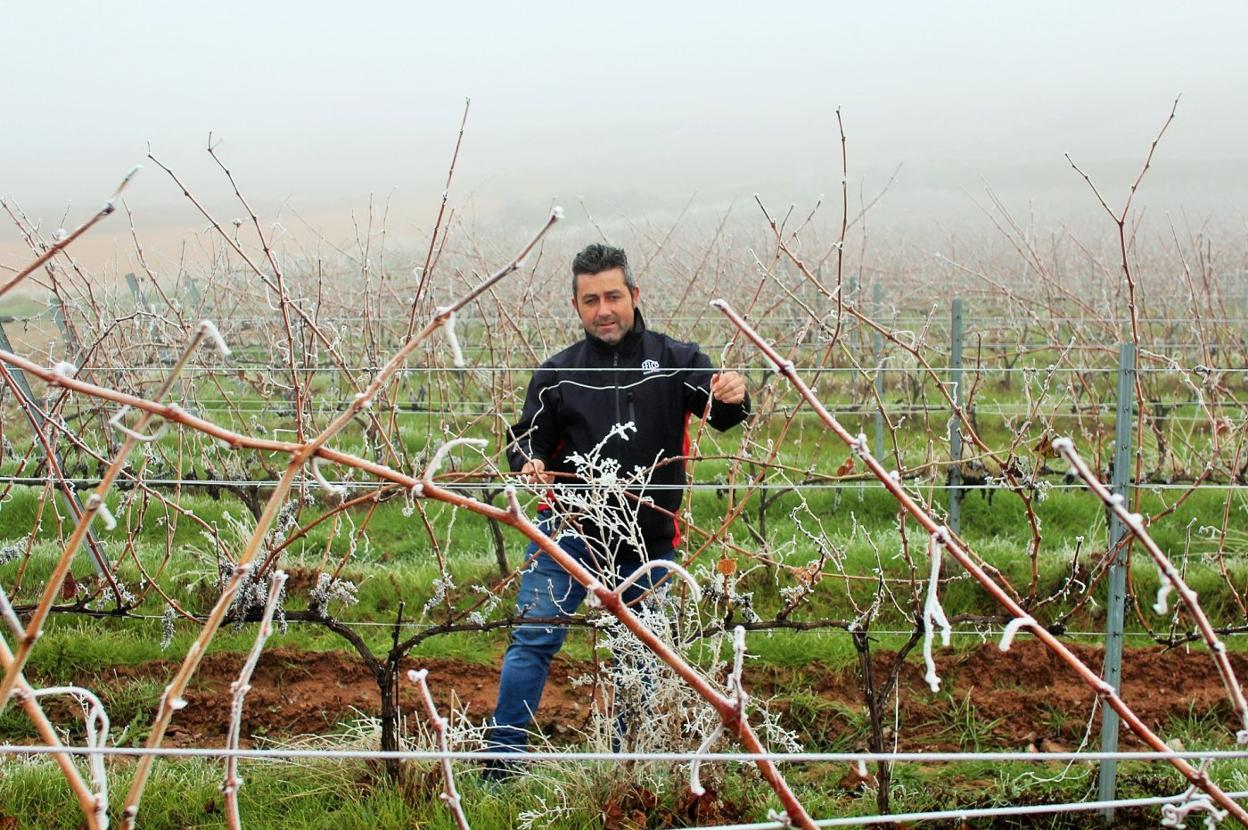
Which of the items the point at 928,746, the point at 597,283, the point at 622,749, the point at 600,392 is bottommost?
the point at 928,746

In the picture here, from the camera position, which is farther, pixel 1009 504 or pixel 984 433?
pixel 984 433

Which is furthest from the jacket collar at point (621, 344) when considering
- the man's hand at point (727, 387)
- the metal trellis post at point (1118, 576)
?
the metal trellis post at point (1118, 576)

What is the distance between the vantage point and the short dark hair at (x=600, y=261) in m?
3.28

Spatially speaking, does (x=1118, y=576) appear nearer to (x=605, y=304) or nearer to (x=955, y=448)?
(x=605, y=304)

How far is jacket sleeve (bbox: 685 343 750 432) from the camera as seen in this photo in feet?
10.6

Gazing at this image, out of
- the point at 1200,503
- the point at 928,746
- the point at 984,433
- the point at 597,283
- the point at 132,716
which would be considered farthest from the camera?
A: the point at 984,433

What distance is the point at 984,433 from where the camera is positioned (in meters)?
7.84

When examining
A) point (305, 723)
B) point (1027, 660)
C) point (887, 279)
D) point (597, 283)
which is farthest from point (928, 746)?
point (887, 279)

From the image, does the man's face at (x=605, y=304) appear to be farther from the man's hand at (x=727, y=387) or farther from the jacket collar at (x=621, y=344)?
the man's hand at (x=727, y=387)

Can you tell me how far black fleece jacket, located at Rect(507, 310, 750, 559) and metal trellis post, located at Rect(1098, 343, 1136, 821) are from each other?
1029 millimetres

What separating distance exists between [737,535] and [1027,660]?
184 cm

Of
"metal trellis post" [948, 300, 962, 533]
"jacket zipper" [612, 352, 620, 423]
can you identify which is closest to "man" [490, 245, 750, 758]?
"jacket zipper" [612, 352, 620, 423]

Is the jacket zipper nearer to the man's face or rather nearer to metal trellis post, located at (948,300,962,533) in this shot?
the man's face

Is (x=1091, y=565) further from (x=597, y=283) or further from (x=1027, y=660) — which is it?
(x=597, y=283)
